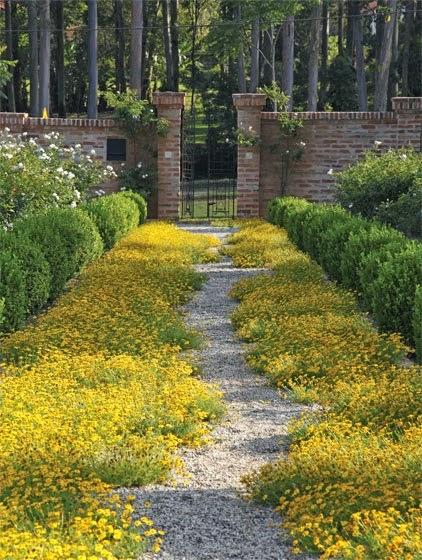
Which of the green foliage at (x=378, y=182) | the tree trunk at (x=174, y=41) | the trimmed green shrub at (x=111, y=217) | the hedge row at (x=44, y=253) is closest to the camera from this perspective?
the hedge row at (x=44, y=253)

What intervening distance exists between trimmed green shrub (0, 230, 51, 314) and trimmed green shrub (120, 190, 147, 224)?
911 cm

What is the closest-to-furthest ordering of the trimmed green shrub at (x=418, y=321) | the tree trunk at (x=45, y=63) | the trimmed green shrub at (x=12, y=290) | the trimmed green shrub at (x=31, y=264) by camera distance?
1. the trimmed green shrub at (x=418, y=321)
2. the trimmed green shrub at (x=12, y=290)
3. the trimmed green shrub at (x=31, y=264)
4. the tree trunk at (x=45, y=63)

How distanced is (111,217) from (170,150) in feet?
24.3

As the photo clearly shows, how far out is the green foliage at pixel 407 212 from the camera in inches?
555

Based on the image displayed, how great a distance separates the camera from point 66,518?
13.6 ft

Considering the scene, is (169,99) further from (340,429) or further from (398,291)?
(340,429)

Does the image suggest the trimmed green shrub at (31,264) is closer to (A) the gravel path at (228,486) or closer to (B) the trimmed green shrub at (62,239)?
(B) the trimmed green shrub at (62,239)

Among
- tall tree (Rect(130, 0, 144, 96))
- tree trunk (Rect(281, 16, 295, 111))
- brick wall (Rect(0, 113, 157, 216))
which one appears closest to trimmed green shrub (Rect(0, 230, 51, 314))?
brick wall (Rect(0, 113, 157, 216))

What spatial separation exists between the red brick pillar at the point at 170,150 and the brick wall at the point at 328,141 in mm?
1904

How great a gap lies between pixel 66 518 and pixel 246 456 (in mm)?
1485

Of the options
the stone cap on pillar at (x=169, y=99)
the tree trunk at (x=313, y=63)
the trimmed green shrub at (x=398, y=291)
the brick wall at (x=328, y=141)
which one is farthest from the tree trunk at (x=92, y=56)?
the trimmed green shrub at (x=398, y=291)

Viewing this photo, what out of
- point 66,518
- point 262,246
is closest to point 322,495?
point 66,518

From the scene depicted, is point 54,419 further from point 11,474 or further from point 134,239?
point 134,239

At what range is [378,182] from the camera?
1614 centimetres
